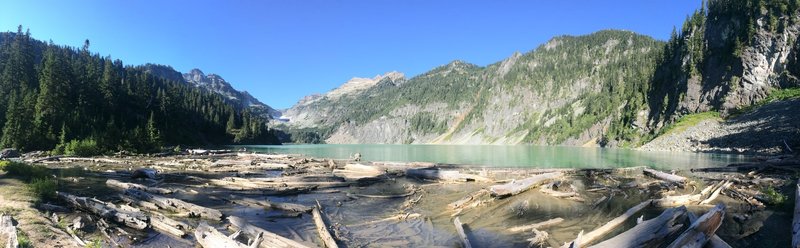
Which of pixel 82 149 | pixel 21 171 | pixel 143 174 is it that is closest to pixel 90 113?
pixel 82 149

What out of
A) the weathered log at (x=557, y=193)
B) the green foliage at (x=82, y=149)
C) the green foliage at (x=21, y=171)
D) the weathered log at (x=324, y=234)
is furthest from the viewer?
the green foliage at (x=82, y=149)

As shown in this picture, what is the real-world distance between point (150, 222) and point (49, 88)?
83814 millimetres

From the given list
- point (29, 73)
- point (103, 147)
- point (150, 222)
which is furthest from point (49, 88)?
point (150, 222)

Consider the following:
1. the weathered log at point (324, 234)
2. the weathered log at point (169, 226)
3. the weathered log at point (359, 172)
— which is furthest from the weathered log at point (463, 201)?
the weathered log at point (359, 172)

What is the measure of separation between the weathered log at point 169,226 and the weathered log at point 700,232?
13.7 meters

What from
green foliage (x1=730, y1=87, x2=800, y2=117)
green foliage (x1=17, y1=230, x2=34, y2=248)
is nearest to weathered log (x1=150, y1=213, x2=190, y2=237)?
green foliage (x1=17, y1=230, x2=34, y2=248)

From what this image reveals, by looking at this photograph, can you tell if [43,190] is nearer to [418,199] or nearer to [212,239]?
[212,239]

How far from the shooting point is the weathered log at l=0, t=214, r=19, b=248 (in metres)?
9.36

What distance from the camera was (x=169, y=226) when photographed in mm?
13633

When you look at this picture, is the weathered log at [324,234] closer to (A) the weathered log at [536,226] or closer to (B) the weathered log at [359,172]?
(A) the weathered log at [536,226]

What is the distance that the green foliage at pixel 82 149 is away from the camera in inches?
2069

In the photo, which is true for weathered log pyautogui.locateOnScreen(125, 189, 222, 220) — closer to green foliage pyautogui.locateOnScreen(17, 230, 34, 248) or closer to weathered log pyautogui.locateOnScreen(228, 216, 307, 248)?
weathered log pyautogui.locateOnScreen(228, 216, 307, 248)

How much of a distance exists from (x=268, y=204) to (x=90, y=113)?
3746 inches

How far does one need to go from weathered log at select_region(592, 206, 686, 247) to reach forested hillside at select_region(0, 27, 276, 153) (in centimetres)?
6472
